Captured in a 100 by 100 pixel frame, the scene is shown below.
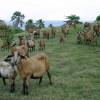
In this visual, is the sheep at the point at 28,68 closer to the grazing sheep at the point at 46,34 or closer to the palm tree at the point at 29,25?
the grazing sheep at the point at 46,34

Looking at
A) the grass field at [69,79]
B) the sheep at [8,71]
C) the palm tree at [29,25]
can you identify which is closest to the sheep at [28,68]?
the sheep at [8,71]

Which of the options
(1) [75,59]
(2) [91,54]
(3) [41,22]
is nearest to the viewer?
(1) [75,59]

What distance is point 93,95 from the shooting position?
14016 mm

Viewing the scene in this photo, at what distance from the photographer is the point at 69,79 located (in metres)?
17.0

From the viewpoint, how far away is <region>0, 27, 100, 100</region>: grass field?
45.7 feet

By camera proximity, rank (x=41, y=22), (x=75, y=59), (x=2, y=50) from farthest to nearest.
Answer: (x=41, y=22) < (x=2, y=50) < (x=75, y=59)

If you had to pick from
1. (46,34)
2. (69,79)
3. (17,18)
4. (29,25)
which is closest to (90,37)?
(46,34)

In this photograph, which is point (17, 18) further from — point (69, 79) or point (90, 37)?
point (69, 79)

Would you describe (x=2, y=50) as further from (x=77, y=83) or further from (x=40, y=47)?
(x=77, y=83)

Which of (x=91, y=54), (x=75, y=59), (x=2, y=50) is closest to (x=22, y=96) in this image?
(x=75, y=59)

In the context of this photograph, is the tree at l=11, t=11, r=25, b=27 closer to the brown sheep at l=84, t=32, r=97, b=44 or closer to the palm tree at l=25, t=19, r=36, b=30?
the palm tree at l=25, t=19, r=36, b=30

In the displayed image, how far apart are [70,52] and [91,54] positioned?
1973 mm

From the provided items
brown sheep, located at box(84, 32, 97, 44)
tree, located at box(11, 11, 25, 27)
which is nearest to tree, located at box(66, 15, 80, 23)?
tree, located at box(11, 11, 25, 27)

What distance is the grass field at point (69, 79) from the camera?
13922 mm
